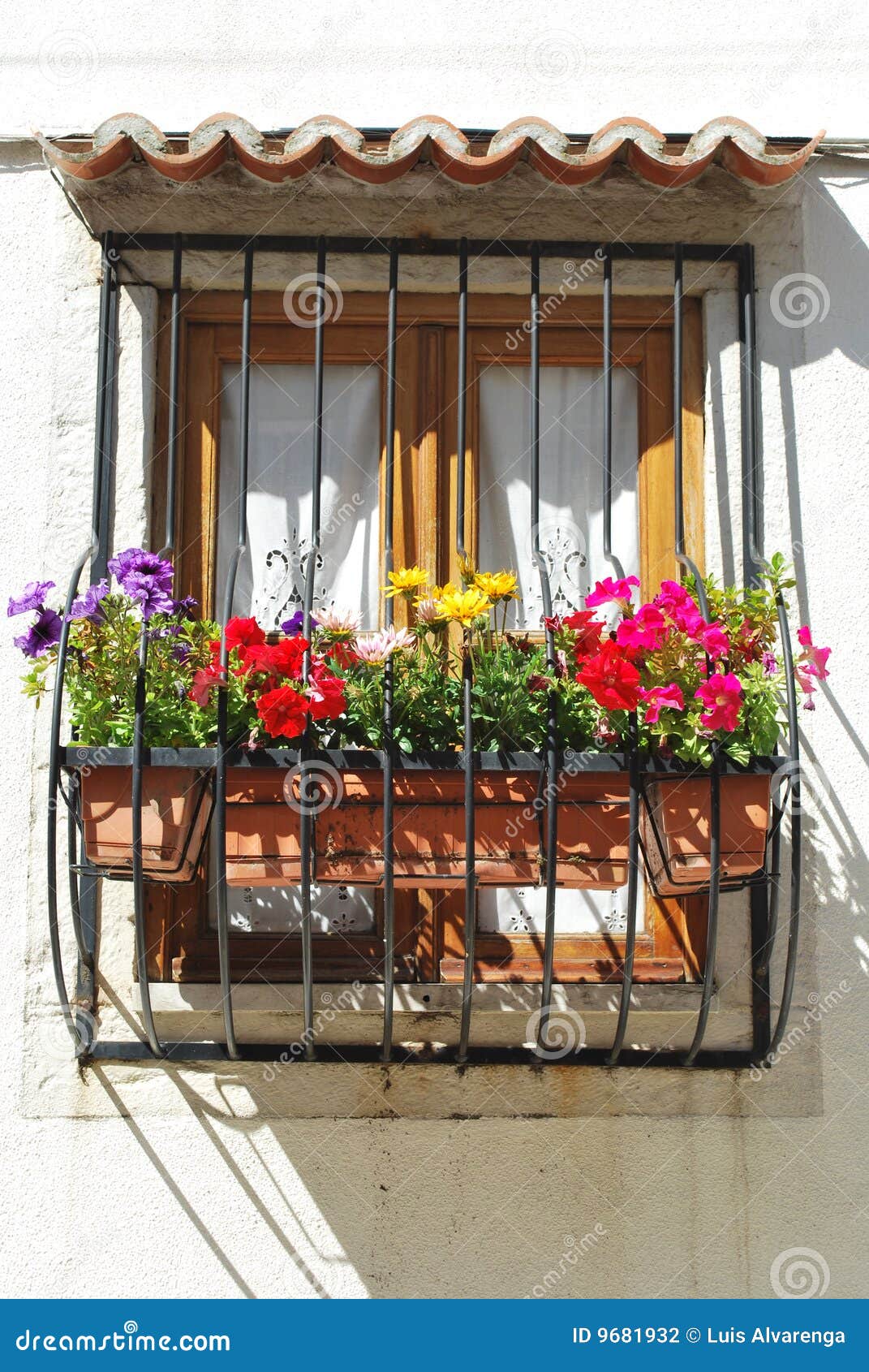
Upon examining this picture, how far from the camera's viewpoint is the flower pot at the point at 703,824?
8.91ft

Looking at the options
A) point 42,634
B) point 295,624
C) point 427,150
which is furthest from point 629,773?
point 427,150

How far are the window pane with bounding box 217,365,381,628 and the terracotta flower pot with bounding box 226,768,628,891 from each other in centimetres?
72

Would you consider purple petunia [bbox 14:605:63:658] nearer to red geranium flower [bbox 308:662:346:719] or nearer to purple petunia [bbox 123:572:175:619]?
purple petunia [bbox 123:572:175:619]

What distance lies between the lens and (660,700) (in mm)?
2658

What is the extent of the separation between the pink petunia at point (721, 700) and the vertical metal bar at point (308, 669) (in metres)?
0.78

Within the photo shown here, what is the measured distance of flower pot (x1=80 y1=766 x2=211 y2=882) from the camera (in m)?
2.73

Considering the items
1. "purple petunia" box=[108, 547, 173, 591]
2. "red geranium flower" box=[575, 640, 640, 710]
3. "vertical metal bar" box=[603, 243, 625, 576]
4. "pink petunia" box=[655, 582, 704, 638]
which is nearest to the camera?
"red geranium flower" box=[575, 640, 640, 710]

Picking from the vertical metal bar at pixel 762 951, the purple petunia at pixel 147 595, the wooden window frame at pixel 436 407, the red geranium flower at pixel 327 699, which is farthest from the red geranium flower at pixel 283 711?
the vertical metal bar at pixel 762 951

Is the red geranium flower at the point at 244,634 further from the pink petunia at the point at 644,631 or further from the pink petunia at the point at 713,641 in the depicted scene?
the pink petunia at the point at 713,641

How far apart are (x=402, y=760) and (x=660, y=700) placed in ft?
1.69

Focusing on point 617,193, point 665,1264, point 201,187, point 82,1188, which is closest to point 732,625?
point 617,193

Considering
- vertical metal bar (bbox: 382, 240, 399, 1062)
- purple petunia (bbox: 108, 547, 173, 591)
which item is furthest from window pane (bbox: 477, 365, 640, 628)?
purple petunia (bbox: 108, 547, 173, 591)

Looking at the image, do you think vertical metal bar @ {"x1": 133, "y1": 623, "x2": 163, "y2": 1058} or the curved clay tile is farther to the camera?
the curved clay tile

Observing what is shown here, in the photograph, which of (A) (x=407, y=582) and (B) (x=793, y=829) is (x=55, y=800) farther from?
(B) (x=793, y=829)
